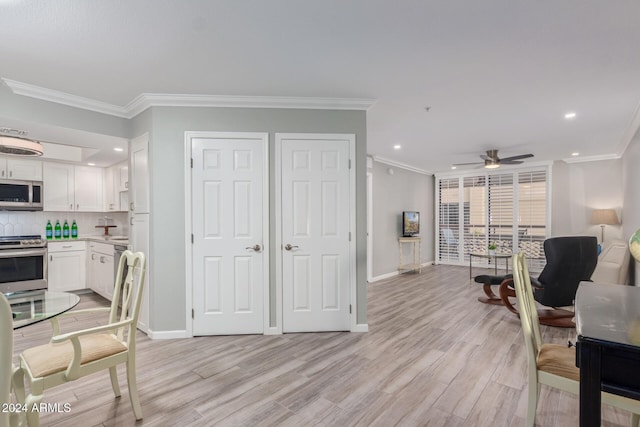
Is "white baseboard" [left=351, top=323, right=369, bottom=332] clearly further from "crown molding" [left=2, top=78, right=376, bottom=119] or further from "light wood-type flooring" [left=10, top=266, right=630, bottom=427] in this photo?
"crown molding" [left=2, top=78, right=376, bottom=119]

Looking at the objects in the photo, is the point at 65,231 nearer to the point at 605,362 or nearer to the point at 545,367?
the point at 545,367

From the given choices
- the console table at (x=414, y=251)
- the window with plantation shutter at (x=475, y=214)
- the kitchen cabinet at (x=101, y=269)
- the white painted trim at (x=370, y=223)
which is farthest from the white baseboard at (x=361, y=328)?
the window with plantation shutter at (x=475, y=214)

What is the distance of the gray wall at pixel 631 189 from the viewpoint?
13.8 feet

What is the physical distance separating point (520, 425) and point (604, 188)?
627cm

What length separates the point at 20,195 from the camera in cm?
455

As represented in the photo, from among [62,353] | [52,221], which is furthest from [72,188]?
[62,353]

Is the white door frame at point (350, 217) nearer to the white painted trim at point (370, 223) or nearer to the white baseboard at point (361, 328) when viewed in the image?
the white baseboard at point (361, 328)

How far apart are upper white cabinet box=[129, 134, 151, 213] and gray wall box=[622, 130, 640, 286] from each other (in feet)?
19.8

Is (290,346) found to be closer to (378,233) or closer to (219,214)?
(219,214)

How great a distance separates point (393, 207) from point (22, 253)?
20.6 ft

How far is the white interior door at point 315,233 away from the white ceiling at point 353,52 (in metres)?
0.64

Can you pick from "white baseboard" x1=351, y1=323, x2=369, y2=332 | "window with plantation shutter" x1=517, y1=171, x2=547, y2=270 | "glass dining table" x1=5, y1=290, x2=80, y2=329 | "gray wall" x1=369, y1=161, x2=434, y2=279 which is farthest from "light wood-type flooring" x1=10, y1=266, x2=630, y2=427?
"window with plantation shutter" x1=517, y1=171, x2=547, y2=270

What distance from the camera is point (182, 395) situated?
220 centimetres

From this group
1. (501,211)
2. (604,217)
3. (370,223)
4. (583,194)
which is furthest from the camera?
(501,211)
